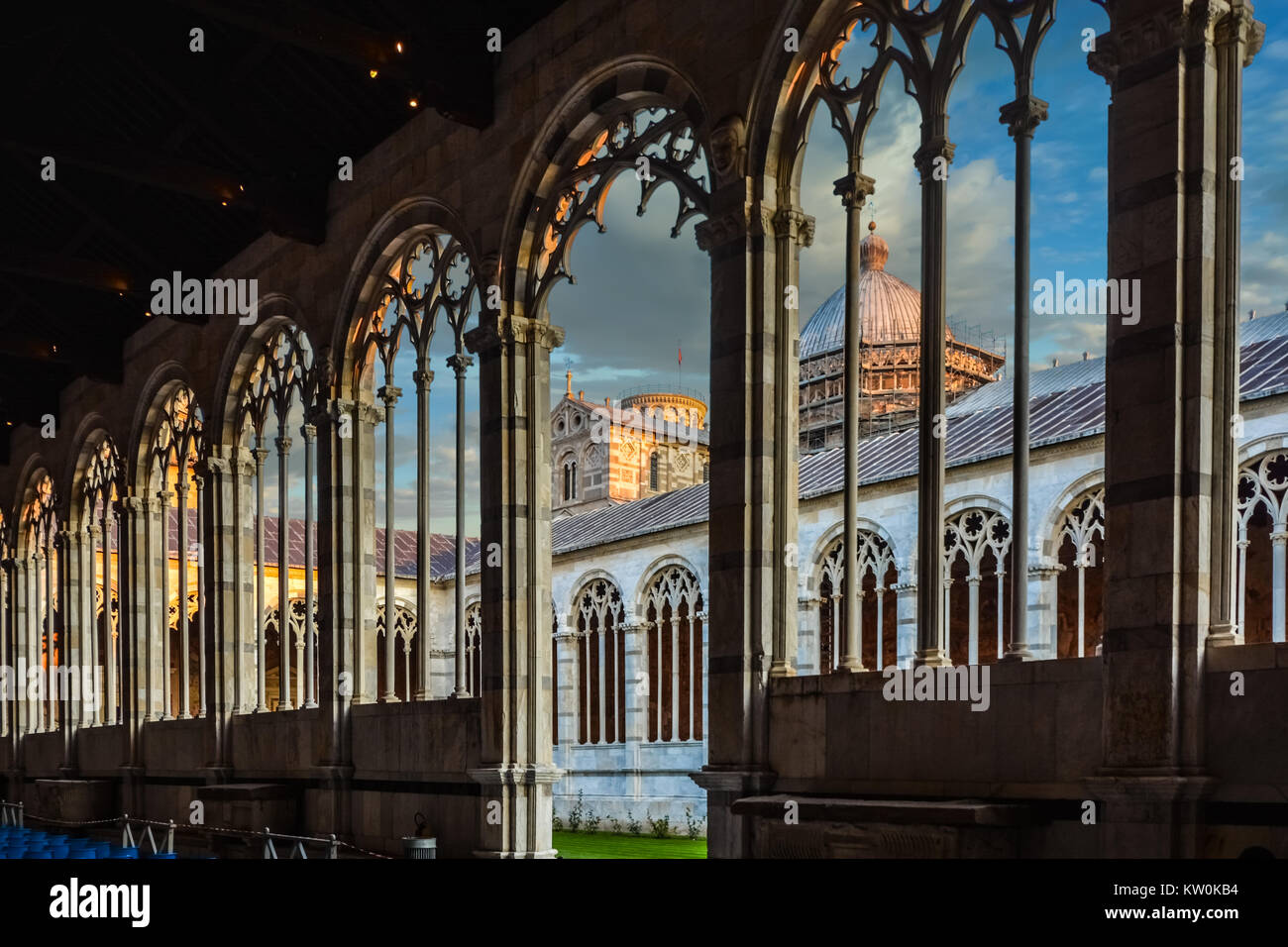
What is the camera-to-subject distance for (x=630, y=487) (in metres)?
52.0

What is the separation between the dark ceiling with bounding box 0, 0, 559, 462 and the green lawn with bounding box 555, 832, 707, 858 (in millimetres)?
9798

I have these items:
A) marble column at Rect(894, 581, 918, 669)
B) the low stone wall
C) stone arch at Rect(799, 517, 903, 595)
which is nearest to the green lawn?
marble column at Rect(894, 581, 918, 669)

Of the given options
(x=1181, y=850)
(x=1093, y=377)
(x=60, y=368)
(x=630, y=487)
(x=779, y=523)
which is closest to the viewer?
(x=1181, y=850)

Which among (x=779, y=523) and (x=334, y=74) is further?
(x=334, y=74)

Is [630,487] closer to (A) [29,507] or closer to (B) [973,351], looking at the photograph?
(B) [973,351]

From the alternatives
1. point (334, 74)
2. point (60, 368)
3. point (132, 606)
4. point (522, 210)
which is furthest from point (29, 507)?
point (522, 210)

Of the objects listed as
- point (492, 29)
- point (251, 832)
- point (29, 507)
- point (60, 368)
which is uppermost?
point (492, 29)

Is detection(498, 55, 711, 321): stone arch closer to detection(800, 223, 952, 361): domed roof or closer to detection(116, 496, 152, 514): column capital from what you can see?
detection(116, 496, 152, 514): column capital

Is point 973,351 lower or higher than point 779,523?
higher

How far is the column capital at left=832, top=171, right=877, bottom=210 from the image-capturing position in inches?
355

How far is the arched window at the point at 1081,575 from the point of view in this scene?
1869cm

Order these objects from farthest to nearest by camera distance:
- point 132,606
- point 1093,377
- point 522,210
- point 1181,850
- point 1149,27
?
point 1093,377 < point 132,606 < point 522,210 < point 1149,27 < point 1181,850

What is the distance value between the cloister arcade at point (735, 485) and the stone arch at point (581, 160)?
3 cm

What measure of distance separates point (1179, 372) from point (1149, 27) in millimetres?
1805
